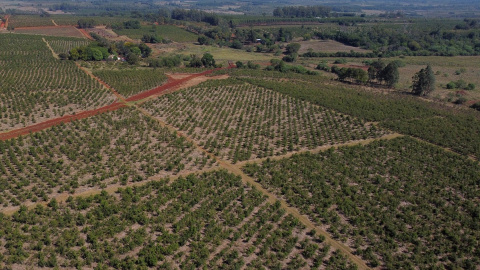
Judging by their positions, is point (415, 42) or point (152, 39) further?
point (415, 42)

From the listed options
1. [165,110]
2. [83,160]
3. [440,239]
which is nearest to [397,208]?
[440,239]

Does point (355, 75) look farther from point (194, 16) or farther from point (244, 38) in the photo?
point (194, 16)

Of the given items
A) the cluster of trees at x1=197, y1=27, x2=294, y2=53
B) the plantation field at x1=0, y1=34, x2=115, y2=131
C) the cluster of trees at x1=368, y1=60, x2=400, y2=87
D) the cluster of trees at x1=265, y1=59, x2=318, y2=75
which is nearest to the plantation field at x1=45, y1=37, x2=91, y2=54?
the plantation field at x1=0, y1=34, x2=115, y2=131

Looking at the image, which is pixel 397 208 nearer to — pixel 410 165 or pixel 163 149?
pixel 410 165

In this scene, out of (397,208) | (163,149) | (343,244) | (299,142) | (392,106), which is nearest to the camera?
(343,244)

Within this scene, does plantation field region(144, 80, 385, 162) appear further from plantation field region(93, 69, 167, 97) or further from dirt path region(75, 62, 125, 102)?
plantation field region(93, 69, 167, 97)

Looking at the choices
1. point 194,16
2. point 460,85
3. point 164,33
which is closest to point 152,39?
point 164,33
